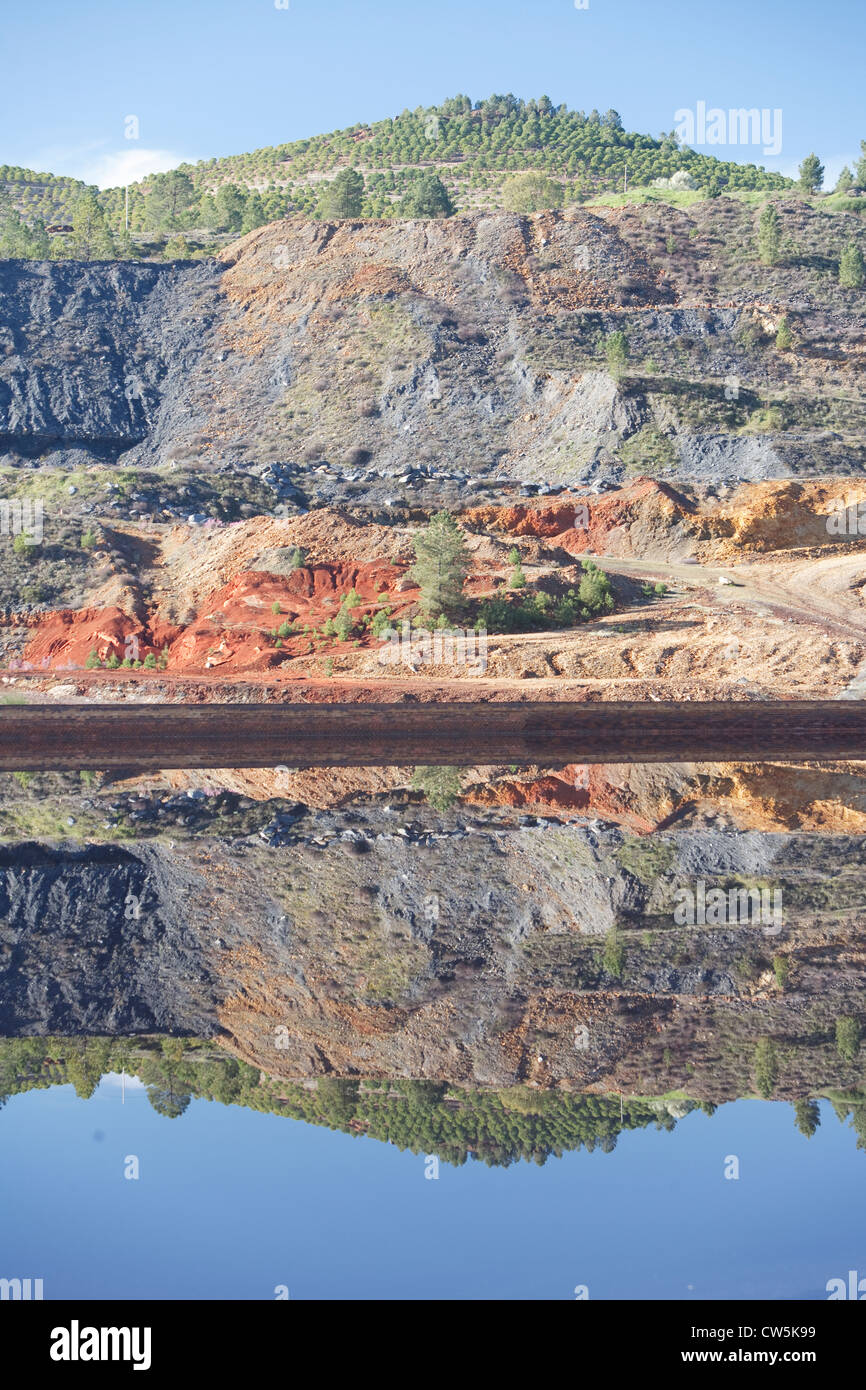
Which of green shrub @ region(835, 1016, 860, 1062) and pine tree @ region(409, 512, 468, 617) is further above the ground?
pine tree @ region(409, 512, 468, 617)

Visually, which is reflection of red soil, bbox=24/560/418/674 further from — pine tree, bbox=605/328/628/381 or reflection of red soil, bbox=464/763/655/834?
pine tree, bbox=605/328/628/381

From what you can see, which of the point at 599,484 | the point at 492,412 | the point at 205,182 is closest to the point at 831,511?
the point at 599,484

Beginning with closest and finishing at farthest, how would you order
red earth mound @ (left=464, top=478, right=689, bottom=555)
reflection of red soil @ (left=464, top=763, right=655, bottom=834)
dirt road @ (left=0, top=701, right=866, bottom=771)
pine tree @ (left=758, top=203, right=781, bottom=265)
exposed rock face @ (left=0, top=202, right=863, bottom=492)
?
reflection of red soil @ (left=464, top=763, right=655, bottom=834) < dirt road @ (left=0, top=701, right=866, bottom=771) < red earth mound @ (left=464, top=478, right=689, bottom=555) < exposed rock face @ (left=0, top=202, right=863, bottom=492) < pine tree @ (left=758, top=203, right=781, bottom=265)

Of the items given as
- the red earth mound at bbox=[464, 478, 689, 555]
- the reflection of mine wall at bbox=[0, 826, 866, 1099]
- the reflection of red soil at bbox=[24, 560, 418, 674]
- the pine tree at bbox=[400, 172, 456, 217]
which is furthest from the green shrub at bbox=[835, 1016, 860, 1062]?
the pine tree at bbox=[400, 172, 456, 217]

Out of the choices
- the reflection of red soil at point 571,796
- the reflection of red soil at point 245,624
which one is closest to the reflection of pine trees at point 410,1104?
the reflection of red soil at point 571,796

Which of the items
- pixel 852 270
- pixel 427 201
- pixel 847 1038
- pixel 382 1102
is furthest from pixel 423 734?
pixel 427 201

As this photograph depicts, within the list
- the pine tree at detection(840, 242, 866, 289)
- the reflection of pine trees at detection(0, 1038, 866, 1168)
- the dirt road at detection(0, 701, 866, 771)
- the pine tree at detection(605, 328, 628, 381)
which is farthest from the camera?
the pine tree at detection(840, 242, 866, 289)
